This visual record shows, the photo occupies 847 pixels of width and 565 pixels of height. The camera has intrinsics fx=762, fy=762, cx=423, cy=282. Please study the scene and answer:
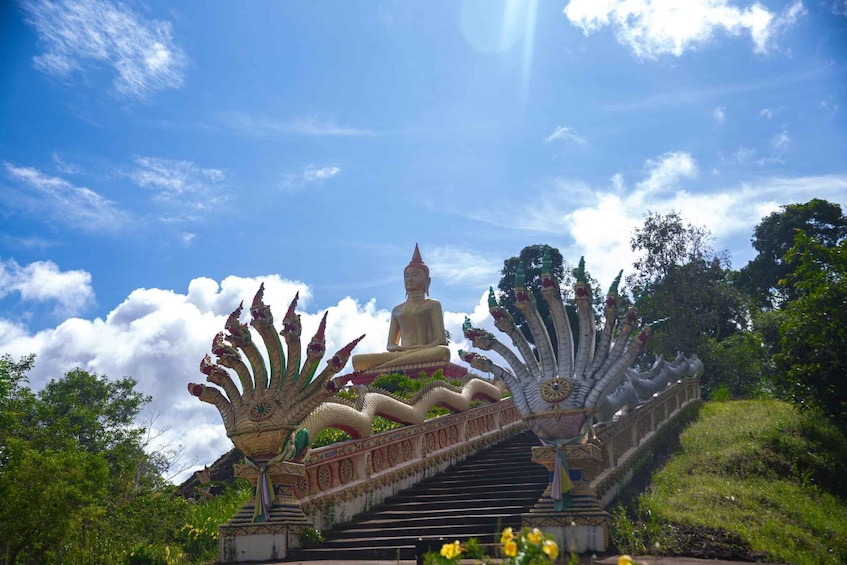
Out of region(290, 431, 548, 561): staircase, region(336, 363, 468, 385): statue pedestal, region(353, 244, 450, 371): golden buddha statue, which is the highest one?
region(353, 244, 450, 371): golden buddha statue

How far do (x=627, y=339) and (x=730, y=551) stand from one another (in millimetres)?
3004

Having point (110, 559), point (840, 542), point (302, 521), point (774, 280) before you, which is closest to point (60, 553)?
point (110, 559)

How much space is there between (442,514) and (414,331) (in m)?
15.8

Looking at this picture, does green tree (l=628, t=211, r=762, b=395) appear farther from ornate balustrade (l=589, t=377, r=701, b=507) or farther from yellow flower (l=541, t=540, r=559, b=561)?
yellow flower (l=541, t=540, r=559, b=561)

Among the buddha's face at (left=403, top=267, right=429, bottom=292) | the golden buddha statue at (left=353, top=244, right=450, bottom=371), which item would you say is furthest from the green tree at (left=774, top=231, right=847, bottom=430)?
the buddha's face at (left=403, top=267, right=429, bottom=292)

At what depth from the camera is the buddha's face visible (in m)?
28.8

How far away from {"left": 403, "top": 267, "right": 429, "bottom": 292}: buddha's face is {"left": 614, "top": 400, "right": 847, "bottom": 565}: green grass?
1397 centimetres

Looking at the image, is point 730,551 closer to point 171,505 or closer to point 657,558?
point 657,558

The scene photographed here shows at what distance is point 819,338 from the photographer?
1502cm

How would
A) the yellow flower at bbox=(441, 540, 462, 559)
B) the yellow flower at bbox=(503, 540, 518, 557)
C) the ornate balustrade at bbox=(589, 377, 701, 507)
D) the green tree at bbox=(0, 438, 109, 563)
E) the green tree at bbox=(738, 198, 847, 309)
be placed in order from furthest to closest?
the green tree at bbox=(738, 198, 847, 309) → the green tree at bbox=(0, 438, 109, 563) → the ornate balustrade at bbox=(589, 377, 701, 507) → the yellow flower at bbox=(441, 540, 462, 559) → the yellow flower at bbox=(503, 540, 518, 557)

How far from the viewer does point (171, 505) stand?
46.1 feet

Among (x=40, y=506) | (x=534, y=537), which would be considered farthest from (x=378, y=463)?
(x=534, y=537)

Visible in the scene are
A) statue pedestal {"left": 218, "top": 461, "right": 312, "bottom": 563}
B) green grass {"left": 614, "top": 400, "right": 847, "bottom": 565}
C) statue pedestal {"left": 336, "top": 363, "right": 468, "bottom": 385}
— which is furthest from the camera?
statue pedestal {"left": 336, "top": 363, "right": 468, "bottom": 385}

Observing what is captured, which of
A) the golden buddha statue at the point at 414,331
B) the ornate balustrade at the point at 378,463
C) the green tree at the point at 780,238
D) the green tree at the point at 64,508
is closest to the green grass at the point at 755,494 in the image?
the ornate balustrade at the point at 378,463
